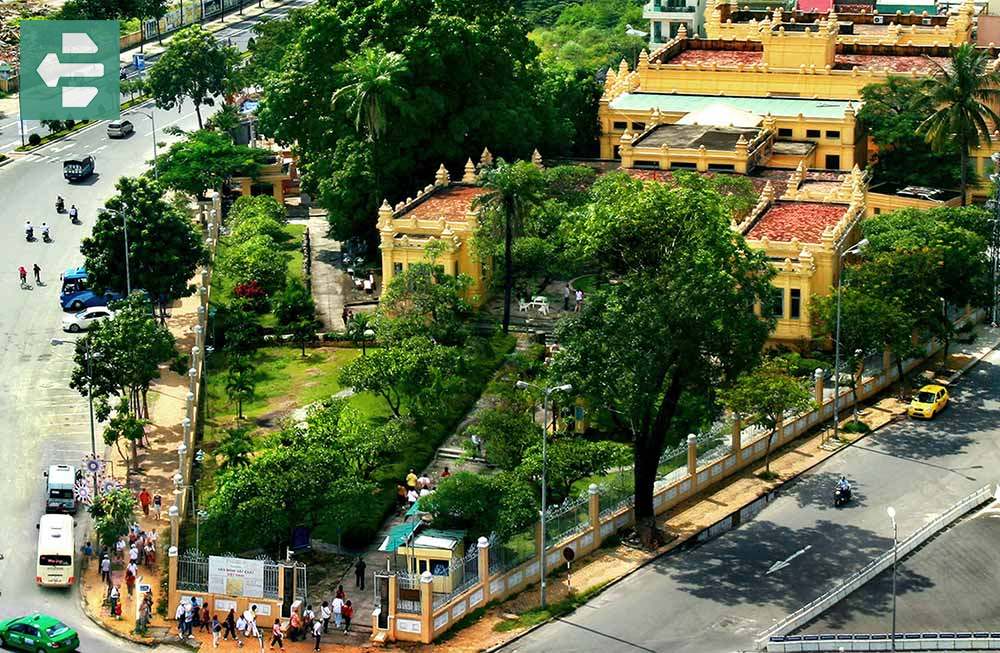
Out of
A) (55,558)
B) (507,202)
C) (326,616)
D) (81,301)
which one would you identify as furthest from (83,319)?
(326,616)

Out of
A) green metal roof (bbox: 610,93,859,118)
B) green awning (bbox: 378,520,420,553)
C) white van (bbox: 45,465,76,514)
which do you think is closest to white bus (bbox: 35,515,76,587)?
white van (bbox: 45,465,76,514)

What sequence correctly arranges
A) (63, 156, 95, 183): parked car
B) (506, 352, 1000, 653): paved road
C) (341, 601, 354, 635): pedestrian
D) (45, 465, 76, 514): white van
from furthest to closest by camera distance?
(63, 156, 95, 183): parked car
(45, 465, 76, 514): white van
(341, 601, 354, 635): pedestrian
(506, 352, 1000, 653): paved road

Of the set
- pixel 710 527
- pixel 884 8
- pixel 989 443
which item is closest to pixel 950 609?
pixel 710 527

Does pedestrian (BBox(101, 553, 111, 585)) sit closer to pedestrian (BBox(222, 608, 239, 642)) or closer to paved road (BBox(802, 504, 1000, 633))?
pedestrian (BBox(222, 608, 239, 642))

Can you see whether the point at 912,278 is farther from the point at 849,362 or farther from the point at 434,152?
the point at 434,152

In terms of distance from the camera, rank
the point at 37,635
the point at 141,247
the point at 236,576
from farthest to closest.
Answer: the point at 141,247
the point at 236,576
the point at 37,635

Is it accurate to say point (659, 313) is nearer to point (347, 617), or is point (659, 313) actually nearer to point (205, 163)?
point (347, 617)
